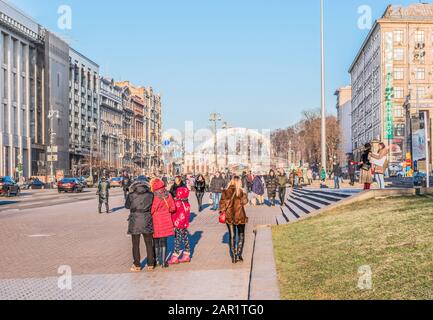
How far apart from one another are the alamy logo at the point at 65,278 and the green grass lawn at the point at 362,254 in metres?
3.37

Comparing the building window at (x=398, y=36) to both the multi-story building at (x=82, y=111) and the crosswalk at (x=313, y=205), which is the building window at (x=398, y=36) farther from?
the crosswalk at (x=313, y=205)

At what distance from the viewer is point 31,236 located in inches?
704

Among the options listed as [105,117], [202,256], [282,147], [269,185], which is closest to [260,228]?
[202,256]

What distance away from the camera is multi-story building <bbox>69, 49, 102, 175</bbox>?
332 feet

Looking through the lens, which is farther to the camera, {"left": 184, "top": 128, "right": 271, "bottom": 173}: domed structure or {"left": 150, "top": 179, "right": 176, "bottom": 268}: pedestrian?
{"left": 184, "top": 128, "right": 271, "bottom": 173}: domed structure

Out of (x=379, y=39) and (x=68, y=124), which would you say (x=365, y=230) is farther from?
(x=68, y=124)

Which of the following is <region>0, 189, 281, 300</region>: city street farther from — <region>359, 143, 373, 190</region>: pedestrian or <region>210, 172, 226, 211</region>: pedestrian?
<region>210, 172, 226, 211</region>: pedestrian

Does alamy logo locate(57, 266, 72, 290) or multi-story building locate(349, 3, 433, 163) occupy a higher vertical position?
multi-story building locate(349, 3, 433, 163)

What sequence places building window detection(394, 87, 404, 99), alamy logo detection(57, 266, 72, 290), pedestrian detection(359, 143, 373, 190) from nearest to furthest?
alamy logo detection(57, 266, 72, 290) → pedestrian detection(359, 143, 373, 190) → building window detection(394, 87, 404, 99)

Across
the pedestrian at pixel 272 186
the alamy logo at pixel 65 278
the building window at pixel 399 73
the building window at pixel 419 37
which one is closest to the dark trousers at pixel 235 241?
the alamy logo at pixel 65 278

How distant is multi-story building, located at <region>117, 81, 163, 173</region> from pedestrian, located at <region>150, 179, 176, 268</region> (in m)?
123

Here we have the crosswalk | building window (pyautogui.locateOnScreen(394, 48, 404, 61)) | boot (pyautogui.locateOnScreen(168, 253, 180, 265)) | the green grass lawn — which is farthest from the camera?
building window (pyautogui.locateOnScreen(394, 48, 404, 61))

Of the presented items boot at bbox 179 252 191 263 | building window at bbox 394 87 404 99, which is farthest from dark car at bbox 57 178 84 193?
building window at bbox 394 87 404 99

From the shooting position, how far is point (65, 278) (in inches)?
402
